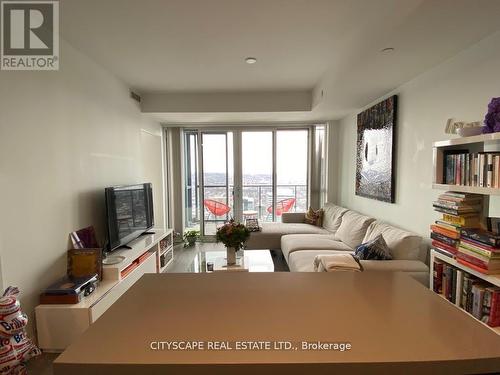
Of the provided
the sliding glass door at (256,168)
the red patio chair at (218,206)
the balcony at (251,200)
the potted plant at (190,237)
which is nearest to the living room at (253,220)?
the potted plant at (190,237)

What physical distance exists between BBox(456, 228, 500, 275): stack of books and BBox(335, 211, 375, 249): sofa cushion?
155 cm

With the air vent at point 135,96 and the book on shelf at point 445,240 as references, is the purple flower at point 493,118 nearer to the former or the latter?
the book on shelf at point 445,240

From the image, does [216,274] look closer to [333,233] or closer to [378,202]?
[378,202]

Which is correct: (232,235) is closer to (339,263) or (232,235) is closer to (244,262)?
(244,262)

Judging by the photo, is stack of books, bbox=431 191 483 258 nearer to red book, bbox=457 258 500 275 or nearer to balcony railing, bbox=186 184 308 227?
red book, bbox=457 258 500 275

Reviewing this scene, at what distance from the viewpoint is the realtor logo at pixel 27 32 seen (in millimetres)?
1941

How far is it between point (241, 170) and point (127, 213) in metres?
2.53

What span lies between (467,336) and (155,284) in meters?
0.80

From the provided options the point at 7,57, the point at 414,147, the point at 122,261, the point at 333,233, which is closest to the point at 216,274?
the point at 122,261

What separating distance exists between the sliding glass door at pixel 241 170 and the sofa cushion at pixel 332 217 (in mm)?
840

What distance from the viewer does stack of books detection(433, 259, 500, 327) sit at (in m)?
1.56

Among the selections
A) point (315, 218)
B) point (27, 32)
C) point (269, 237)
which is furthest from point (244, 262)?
point (27, 32)

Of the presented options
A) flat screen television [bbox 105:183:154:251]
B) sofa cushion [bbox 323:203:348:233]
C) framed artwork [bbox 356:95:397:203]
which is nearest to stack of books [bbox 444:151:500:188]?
framed artwork [bbox 356:95:397:203]

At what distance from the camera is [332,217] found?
428cm
